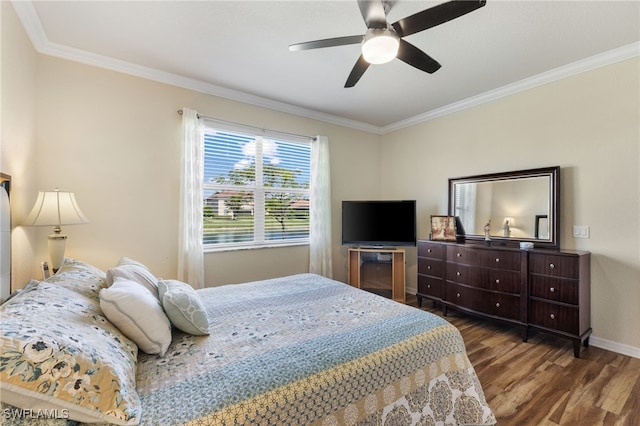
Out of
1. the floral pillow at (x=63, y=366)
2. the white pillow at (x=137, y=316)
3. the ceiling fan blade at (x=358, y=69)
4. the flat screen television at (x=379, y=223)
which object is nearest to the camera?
the floral pillow at (x=63, y=366)

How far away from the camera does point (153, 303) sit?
137 cm

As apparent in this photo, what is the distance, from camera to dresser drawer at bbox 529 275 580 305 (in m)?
2.44

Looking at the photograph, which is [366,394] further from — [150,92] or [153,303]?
[150,92]

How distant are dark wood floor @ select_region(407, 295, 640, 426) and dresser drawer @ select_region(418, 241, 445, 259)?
91 centimetres

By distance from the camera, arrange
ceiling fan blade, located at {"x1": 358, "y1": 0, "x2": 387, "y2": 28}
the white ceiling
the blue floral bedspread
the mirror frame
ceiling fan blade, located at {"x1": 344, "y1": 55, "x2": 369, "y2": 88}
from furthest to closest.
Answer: the mirror frame < ceiling fan blade, located at {"x1": 344, "y1": 55, "x2": 369, "y2": 88} < the white ceiling < ceiling fan blade, located at {"x1": 358, "y1": 0, "x2": 387, "y2": 28} < the blue floral bedspread

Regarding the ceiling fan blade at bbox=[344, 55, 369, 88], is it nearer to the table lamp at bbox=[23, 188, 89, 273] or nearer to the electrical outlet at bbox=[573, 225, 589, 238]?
the table lamp at bbox=[23, 188, 89, 273]

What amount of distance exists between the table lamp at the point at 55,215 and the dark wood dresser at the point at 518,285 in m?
3.62

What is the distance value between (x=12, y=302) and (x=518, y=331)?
3.84 m

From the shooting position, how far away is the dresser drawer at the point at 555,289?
2.44 meters

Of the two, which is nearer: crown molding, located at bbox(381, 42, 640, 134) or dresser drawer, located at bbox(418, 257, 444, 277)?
crown molding, located at bbox(381, 42, 640, 134)

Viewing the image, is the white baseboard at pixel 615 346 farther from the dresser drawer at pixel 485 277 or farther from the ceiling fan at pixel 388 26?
the ceiling fan at pixel 388 26

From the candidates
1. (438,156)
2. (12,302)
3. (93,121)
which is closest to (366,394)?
(12,302)

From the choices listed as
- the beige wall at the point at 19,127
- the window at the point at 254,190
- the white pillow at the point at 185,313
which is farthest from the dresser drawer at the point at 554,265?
the beige wall at the point at 19,127

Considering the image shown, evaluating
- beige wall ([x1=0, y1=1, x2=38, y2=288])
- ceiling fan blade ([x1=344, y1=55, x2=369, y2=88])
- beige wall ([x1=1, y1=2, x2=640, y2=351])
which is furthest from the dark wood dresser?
beige wall ([x1=0, y1=1, x2=38, y2=288])
